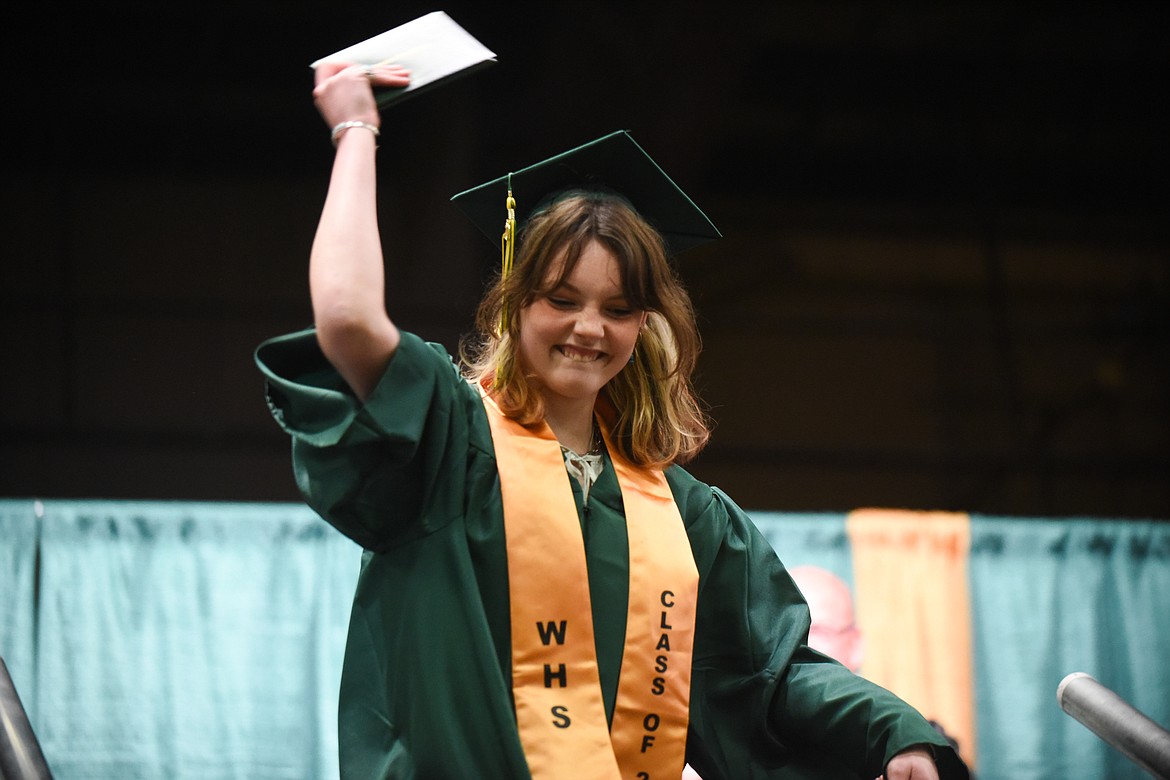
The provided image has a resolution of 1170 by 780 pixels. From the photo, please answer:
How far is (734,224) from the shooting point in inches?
223

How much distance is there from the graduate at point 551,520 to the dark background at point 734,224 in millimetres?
3012

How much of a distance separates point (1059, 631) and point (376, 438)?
331cm

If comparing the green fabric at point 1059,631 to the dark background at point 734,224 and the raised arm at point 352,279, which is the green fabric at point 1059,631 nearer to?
the dark background at point 734,224

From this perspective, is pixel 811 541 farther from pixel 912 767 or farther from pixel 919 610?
pixel 912 767

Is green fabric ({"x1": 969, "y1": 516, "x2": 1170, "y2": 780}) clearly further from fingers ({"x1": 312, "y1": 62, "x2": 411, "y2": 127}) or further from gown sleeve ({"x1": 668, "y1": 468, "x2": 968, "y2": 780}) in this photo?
fingers ({"x1": 312, "y1": 62, "x2": 411, "y2": 127})

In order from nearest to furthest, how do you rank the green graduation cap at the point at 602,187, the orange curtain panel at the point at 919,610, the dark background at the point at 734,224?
the green graduation cap at the point at 602,187 → the orange curtain panel at the point at 919,610 → the dark background at the point at 734,224

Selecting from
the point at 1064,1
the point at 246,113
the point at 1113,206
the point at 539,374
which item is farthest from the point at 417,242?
the point at 539,374

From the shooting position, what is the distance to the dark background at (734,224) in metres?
4.98

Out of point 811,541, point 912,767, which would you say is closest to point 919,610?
point 811,541

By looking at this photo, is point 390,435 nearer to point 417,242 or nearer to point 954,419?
point 417,242

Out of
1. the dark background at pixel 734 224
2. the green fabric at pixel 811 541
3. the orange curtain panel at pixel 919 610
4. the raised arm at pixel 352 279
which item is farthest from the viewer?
the dark background at pixel 734 224

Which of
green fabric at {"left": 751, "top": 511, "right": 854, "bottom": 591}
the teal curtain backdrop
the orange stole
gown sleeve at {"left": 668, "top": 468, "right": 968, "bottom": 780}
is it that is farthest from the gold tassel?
green fabric at {"left": 751, "top": 511, "right": 854, "bottom": 591}

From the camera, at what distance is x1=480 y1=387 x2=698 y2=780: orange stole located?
151 cm

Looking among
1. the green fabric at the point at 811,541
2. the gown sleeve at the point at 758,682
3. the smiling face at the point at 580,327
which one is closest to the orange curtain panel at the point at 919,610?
the green fabric at the point at 811,541
